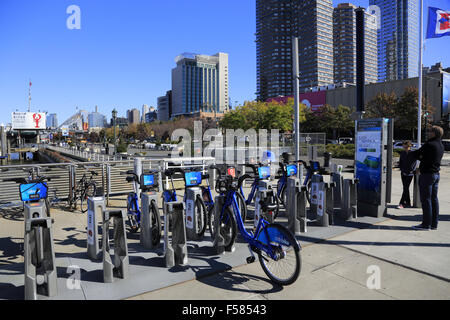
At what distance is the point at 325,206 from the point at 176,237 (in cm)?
322

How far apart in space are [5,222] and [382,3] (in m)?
91.7

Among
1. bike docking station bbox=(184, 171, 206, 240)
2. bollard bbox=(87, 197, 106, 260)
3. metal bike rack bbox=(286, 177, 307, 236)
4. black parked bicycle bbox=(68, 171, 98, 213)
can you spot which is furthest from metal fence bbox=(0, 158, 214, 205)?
metal bike rack bbox=(286, 177, 307, 236)

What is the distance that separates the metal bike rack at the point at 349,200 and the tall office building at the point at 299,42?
109852 mm

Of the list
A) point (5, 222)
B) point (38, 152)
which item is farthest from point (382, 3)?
point (5, 222)

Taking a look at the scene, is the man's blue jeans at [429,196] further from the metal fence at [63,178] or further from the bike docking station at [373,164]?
the metal fence at [63,178]

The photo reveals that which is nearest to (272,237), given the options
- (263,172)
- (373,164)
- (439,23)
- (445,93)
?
(263,172)

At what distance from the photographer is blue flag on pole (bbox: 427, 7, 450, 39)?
46.4ft

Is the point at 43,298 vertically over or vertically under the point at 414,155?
under

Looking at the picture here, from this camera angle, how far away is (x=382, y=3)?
77875 millimetres

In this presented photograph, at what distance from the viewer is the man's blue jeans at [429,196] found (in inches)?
226

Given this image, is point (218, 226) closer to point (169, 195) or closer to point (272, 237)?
point (272, 237)

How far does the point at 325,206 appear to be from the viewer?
6266mm
